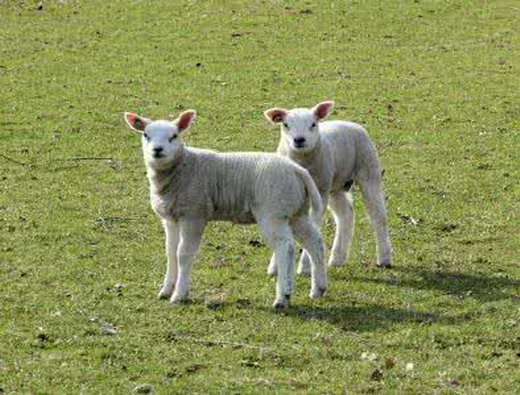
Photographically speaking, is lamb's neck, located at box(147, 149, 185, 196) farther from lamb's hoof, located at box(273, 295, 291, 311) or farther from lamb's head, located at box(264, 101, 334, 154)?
lamb's hoof, located at box(273, 295, 291, 311)

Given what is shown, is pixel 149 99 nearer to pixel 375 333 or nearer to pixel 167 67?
pixel 167 67

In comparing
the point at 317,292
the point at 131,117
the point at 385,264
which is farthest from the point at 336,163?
the point at 131,117

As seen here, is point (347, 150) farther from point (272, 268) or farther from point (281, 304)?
point (281, 304)

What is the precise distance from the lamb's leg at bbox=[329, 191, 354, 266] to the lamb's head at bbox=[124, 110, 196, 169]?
7.05ft

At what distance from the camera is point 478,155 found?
1659 cm

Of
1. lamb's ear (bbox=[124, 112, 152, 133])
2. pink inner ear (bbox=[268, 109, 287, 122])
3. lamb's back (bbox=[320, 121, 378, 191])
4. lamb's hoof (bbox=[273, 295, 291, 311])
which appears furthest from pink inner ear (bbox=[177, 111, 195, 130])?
lamb's hoof (bbox=[273, 295, 291, 311])

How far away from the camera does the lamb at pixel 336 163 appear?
431 inches

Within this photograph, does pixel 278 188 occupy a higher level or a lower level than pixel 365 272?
higher

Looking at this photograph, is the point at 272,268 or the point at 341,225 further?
the point at 341,225

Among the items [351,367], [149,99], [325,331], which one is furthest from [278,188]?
[149,99]

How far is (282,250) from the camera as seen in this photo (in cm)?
1002

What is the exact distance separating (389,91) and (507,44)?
16.1 ft

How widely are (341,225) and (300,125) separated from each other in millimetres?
1365

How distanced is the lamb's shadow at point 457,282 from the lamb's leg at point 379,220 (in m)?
0.18
